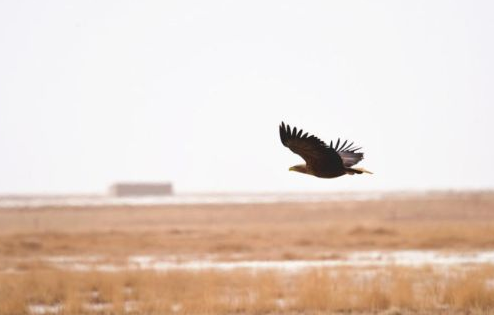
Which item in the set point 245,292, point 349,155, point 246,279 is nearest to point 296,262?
point 246,279

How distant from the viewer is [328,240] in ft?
104

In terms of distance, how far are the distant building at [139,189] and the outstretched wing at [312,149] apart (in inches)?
4827

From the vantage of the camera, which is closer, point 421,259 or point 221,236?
point 421,259

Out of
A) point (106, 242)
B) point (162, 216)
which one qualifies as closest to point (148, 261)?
point (106, 242)

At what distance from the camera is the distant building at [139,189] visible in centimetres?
13300

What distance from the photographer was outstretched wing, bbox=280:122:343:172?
956 cm

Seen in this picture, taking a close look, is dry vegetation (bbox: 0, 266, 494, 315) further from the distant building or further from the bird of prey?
the distant building

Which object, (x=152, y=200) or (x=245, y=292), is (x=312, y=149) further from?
(x=152, y=200)

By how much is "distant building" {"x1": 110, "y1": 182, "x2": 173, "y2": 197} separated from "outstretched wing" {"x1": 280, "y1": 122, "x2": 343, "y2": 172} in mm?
122617

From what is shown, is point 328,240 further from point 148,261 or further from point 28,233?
point 28,233

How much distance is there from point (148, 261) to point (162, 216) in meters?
29.5

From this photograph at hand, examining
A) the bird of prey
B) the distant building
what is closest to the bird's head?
the bird of prey

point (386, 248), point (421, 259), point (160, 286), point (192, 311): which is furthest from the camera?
point (386, 248)

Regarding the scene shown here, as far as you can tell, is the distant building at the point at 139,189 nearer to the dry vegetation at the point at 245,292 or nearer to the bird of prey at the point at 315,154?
the dry vegetation at the point at 245,292
